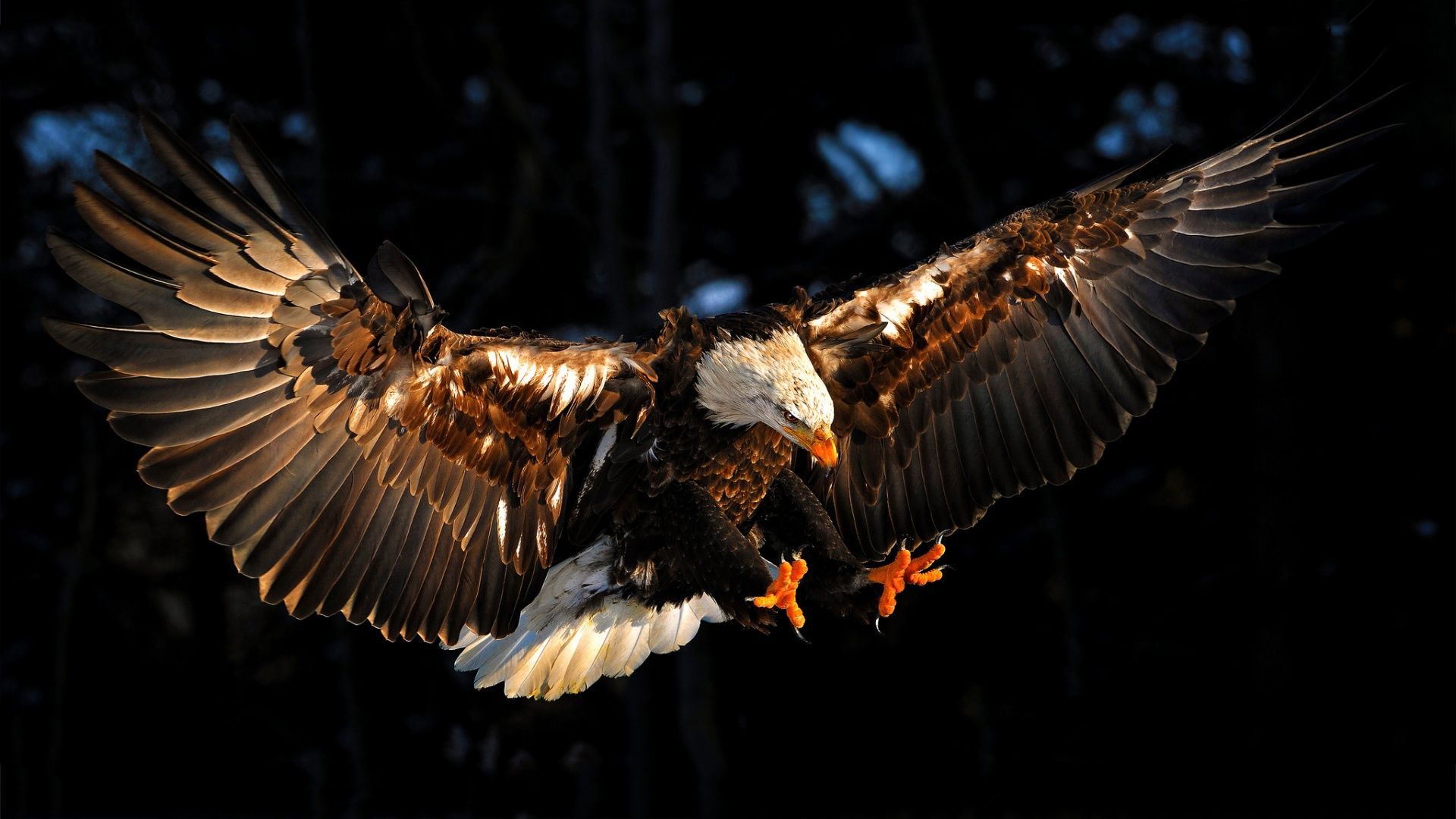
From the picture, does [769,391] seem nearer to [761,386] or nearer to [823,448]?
[761,386]

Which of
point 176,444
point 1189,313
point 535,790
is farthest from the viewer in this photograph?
point 535,790

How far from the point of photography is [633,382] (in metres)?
3.06

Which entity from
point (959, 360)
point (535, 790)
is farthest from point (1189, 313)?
point (535, 790)

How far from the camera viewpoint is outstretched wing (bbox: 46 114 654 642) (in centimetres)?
243

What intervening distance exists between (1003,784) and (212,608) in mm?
4029

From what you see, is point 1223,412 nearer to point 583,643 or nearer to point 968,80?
point 968,80

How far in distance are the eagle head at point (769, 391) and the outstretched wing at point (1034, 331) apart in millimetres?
325

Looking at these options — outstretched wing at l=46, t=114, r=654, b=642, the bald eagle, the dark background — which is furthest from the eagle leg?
the dark background

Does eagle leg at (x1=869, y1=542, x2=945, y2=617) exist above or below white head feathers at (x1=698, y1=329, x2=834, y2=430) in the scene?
below

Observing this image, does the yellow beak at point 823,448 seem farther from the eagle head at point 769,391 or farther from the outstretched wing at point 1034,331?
the outstretched wing at point 1034,331

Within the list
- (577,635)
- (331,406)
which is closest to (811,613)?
(577,635)

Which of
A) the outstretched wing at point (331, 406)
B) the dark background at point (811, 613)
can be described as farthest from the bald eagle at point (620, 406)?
the dark background at point (811, 613)

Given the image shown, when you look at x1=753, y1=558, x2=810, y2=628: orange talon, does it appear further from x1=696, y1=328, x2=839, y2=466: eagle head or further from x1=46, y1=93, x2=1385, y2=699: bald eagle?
x1=696, y1=328, x2=839, y2=466: eagle head

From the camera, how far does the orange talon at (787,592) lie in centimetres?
286
